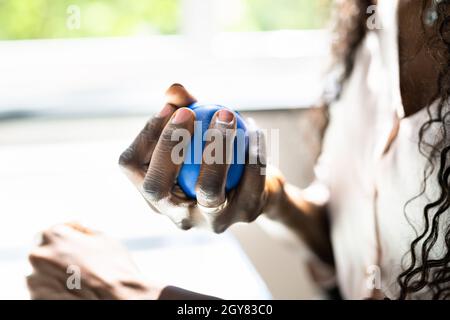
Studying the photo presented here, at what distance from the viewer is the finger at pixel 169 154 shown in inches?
27.2

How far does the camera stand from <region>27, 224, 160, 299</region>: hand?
32.4 inches

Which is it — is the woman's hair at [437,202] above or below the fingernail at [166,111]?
below

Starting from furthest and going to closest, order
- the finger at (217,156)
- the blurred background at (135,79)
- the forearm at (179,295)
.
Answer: the blurred background at (135,79)
the forearm at (179,295)
the finger at (217,156)

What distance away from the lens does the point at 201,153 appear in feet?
2.29

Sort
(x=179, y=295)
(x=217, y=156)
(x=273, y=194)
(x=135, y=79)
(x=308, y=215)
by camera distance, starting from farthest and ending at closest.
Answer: (x=135, y=79)
(x=308, y=215)
(x=273, y=194)
(x=179, y=295)
(x=217, y=156)

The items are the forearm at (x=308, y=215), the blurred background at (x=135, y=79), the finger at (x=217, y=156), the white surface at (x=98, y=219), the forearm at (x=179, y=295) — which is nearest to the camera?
the finger at (x=217, y=156)

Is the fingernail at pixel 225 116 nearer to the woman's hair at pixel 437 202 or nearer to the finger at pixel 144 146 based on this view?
the finger at pixel 144 146

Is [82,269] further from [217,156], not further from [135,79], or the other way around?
[135,79]

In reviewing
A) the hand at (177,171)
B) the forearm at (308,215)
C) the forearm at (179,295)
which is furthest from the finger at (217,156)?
the forearm at (308,215)

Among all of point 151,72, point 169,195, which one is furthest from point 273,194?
point 151,72

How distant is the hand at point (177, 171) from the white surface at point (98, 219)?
0.49 feet

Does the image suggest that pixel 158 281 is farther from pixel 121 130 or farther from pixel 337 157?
pixel 121 130

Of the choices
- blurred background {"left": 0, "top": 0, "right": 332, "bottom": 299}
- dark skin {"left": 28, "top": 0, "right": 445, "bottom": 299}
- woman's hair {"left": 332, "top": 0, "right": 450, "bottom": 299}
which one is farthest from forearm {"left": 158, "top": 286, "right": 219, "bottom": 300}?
blurred background {"left": 0, "top": 0, "right": 332, "bottom": 299}

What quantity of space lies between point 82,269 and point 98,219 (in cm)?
29
